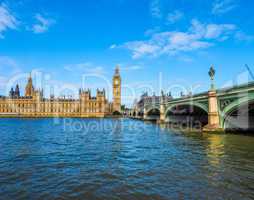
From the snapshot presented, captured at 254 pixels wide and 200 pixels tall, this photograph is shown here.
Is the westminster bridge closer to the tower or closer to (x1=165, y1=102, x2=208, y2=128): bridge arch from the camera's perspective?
(x1=165, y1=102, x2=208, y2=128): bridge arch

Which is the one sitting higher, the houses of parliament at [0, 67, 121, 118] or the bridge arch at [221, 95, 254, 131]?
the houses of parliament at [0, 67, 121, 118]

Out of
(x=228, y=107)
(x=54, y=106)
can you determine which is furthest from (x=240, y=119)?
(x=54, y=106)

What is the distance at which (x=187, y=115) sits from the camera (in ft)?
207

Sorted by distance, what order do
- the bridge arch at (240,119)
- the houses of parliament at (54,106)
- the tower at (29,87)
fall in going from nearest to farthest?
the bridge arch at (240,119), the houses of parliament at (54,106), the tower at (29,87)

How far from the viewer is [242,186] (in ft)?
33.6

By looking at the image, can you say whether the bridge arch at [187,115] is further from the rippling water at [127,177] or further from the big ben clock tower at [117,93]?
the big ben clock tower at [117,93]

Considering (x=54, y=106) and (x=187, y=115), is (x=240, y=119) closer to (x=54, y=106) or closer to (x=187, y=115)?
(x=187, y=115)

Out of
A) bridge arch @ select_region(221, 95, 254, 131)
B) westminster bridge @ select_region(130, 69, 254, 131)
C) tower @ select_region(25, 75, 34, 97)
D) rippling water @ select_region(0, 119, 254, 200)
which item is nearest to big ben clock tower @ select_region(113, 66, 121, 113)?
tower @ select_region(25, 75, 34, 97)

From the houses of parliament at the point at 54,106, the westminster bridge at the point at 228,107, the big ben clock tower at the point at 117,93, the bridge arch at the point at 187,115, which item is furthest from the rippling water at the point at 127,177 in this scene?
the big ben clock tower at the point at 117,93

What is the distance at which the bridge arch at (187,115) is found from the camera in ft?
171

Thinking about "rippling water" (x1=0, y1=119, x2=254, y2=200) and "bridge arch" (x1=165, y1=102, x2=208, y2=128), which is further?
"bridge arch" (x1=165, y1=102, x2=208, y2=128)

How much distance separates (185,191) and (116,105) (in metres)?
159

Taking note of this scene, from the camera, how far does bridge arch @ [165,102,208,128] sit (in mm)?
52222

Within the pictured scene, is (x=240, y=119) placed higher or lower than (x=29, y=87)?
lower
